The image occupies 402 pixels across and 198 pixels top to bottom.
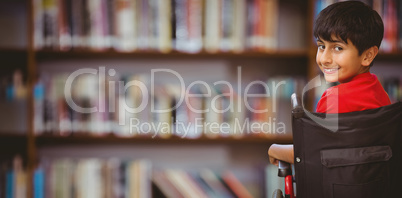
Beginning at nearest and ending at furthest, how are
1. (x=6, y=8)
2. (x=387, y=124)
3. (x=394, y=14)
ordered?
(x=387, y=124)
(x=394, y=14)
(x=6, y=8)

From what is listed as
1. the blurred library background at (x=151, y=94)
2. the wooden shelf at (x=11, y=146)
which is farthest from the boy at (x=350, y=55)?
the wooden shelf at (x=11, y=146)

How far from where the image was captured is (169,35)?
79.3 inches

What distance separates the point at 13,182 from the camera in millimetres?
2088

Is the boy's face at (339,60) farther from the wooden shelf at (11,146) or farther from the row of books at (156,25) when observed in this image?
the wooden shelf at (11,146)

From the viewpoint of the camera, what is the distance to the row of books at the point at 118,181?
2039mm

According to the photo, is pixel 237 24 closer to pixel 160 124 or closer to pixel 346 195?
pixel 160 124

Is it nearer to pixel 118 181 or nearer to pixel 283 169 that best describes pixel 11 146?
pixel 118 181

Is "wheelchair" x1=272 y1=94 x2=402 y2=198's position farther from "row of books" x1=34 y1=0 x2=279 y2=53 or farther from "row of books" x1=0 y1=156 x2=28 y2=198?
"row of books" x1=0 y1=156 x2=28 y2=198

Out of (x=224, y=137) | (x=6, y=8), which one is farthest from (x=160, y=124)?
(x=6, y=8)

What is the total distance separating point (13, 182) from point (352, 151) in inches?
75.0

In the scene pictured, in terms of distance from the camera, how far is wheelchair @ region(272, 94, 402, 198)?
734mm

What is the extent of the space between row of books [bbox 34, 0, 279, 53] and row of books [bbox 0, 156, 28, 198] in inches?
27.0

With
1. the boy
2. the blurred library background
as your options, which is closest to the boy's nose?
the boy

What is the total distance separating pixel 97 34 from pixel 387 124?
1.62 metres
